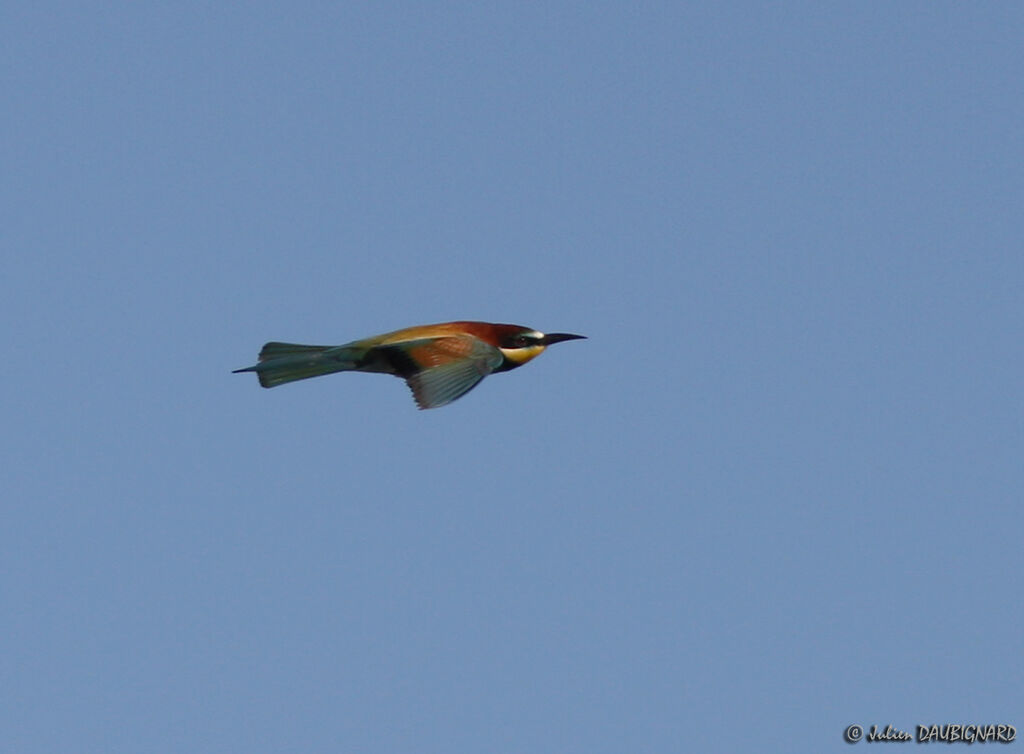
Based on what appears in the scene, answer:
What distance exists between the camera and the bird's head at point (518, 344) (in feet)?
29.1

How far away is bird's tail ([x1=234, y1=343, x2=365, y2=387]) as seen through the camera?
8.40 metres

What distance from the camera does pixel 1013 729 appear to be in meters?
7.64

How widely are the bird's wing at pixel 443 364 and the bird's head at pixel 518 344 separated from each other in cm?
32

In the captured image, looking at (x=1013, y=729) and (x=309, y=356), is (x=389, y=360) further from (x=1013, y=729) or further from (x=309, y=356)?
(x=1013, y=729)

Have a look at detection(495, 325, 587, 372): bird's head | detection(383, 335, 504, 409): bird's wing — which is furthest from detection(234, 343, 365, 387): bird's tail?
detection(495, 325, 587, 372): bird's head

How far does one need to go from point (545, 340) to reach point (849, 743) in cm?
309

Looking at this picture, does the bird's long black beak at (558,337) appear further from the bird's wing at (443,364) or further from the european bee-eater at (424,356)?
the bird's wing at (443,364)

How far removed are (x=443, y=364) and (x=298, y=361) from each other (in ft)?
3.29

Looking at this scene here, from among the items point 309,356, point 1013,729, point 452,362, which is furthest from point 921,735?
point 309,356

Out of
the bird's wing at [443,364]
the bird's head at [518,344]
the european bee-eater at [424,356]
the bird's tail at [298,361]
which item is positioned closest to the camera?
the bird's wing at [443,364]

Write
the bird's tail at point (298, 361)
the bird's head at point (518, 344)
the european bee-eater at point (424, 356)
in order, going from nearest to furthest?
the european bee-eater at point (424, 356), the bird's tail at point (298, 361), the bird's head at point (518, 344)

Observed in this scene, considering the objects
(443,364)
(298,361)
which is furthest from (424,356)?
(298,361)

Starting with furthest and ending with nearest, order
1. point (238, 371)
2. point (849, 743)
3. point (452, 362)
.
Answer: point (238, 371)
point (452, 362)
point (849, 743)

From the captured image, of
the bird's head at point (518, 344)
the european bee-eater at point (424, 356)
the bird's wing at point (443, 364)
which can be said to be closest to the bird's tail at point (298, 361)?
the european bee-eater at point (424, 356)
